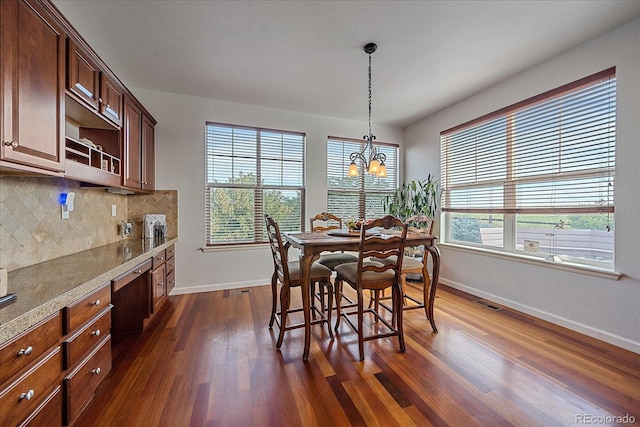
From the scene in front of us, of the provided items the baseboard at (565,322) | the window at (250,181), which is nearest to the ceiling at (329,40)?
the window at (250,181)

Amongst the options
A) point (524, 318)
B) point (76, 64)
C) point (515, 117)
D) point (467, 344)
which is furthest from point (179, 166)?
point (524, 318)

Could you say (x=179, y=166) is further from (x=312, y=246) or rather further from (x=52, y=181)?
(x=312, y=246)

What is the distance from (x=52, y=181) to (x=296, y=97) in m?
2.69

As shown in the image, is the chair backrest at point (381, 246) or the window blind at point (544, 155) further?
the window blind at point (544, 155)

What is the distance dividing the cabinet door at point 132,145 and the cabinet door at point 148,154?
0.12 m

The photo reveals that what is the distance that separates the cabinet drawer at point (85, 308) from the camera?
48.1 inches

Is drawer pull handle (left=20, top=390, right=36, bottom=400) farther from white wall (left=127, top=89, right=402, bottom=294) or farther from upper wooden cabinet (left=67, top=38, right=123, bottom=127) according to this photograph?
white wall (left=127, top=89, right=402, bottom=294)

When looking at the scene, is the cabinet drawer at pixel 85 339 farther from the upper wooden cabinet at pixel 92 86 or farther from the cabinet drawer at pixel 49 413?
the upper wooden cabinet at pixel 92 86

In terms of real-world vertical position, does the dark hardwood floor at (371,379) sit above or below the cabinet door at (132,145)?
below

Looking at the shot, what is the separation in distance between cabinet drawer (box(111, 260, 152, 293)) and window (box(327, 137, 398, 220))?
2676 millimetres

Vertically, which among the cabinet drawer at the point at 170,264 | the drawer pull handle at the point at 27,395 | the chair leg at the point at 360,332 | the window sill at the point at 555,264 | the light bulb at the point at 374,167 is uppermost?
the light bulb at the point at 374,167

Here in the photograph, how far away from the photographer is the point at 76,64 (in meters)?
1.68

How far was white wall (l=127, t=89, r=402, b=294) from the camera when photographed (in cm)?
344

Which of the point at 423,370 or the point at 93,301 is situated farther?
the point at 423,370
